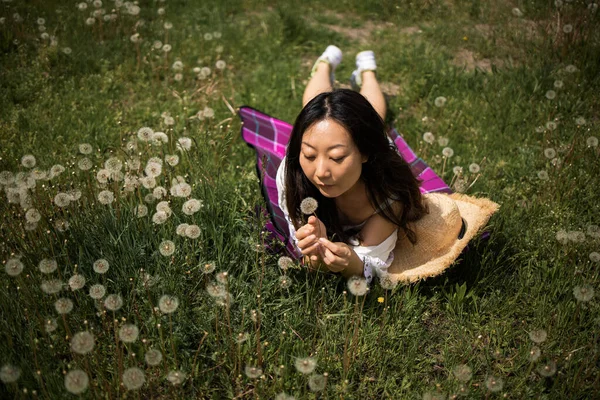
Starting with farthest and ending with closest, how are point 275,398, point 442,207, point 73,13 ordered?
1. point 73,13
2. point 442,207
3. point 275,398

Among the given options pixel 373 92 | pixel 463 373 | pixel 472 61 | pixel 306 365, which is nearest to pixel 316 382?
pixel 306 365

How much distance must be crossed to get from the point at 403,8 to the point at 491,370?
13.2ft

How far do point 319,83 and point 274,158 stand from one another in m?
0.92

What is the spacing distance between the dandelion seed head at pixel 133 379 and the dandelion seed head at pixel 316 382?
63cm

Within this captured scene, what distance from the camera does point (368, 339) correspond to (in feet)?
8.59

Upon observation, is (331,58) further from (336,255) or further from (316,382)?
(316,382)

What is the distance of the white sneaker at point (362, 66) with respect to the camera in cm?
441

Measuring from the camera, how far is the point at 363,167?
9.16ft

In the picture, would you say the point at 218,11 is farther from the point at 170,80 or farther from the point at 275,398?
the point at 275,398

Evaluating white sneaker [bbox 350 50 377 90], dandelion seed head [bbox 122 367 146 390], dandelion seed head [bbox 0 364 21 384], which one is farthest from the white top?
white sneaker [bbox 350 50 377 90]

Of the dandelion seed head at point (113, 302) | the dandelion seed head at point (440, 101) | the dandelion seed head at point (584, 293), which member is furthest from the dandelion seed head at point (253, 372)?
the dandelion seed head at point (440, 101)

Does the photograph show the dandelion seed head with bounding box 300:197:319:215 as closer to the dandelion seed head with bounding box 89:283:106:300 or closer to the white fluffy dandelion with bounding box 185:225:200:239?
the white fluffy dandelion with bounding box 185:225:200:239

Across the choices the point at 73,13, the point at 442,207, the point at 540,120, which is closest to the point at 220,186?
the point at 442,207

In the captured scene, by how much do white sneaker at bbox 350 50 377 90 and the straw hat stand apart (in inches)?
64.6
